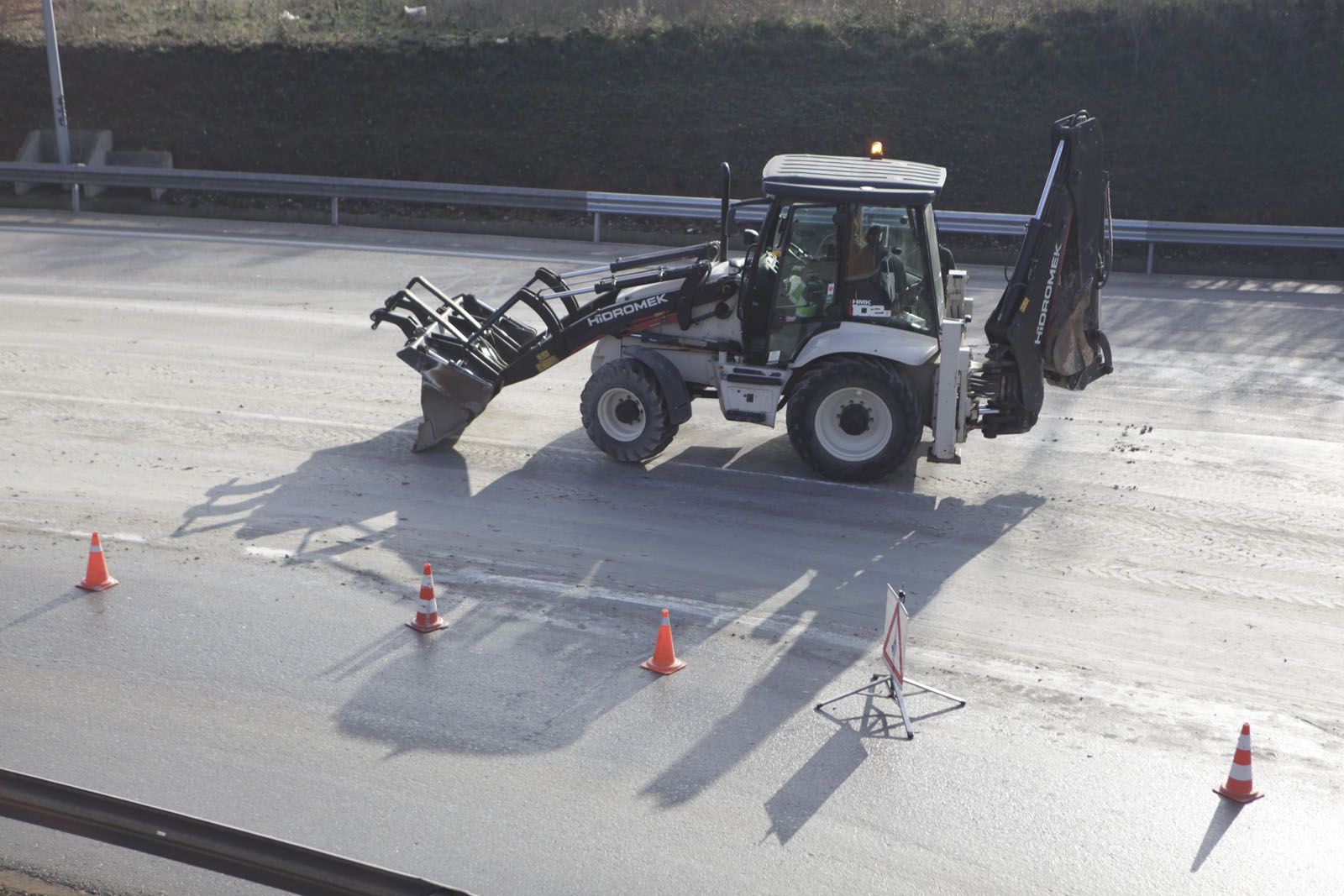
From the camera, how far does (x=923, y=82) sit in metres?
24.2

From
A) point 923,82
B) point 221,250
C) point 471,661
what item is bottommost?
point 471,661

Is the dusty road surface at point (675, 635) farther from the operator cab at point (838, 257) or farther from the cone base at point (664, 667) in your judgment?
the operator cab at point (838, 257)

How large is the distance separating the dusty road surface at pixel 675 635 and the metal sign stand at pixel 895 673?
124 mm

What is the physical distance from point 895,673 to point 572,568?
2.69 meters

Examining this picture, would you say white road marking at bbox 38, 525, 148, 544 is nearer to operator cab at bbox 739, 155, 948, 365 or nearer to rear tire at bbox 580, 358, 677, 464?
rear tire at bbox 580, 358, 677, 464

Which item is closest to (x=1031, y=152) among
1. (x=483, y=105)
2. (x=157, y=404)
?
(x=483, y=105)

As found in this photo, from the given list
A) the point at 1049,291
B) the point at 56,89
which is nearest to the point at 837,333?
the point at 1049,291

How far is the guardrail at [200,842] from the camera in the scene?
450cm

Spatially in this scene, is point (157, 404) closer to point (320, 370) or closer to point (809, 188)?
point (320, 370)

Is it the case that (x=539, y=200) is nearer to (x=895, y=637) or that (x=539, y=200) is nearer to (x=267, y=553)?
(x=267, y=553)

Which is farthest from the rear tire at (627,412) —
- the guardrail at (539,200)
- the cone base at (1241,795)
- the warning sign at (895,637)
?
the guardrail at (539,200)

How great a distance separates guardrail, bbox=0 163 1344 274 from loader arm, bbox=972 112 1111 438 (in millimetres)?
8736

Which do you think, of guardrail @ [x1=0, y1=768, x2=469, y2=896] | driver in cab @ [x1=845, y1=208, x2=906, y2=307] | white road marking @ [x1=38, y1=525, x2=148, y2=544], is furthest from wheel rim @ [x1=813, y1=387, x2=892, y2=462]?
guardrail @ [x1=0, y1=768, x2=469, y2=896]

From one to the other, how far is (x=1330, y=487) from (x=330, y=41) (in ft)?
75.6
